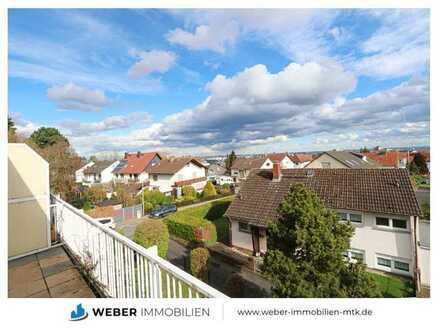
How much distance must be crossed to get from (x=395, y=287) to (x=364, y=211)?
1.36 meters

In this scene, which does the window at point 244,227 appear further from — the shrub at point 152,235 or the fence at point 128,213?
the fence at point 128,213

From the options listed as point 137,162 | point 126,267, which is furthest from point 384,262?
point 137,162

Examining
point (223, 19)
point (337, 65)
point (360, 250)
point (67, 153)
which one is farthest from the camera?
point (67, 153)

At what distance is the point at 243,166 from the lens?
22094mm

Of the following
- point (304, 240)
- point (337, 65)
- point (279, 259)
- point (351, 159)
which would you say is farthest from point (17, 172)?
point (351, 159)

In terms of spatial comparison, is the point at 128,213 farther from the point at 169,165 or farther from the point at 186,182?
the point at 169,165

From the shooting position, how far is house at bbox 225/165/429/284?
432 centimetres

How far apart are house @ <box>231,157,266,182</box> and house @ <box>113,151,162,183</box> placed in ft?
25.5

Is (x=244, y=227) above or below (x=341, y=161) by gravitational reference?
below

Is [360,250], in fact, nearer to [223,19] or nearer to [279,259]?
[279,259]

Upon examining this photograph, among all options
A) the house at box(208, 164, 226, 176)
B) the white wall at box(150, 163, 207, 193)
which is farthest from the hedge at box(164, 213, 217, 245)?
the house at box(208, 164, 226, 176)

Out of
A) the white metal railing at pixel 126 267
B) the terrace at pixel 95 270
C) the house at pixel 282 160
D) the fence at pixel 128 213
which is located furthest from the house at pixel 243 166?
the white metal railing at pixel 126 267

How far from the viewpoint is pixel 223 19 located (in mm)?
2113
